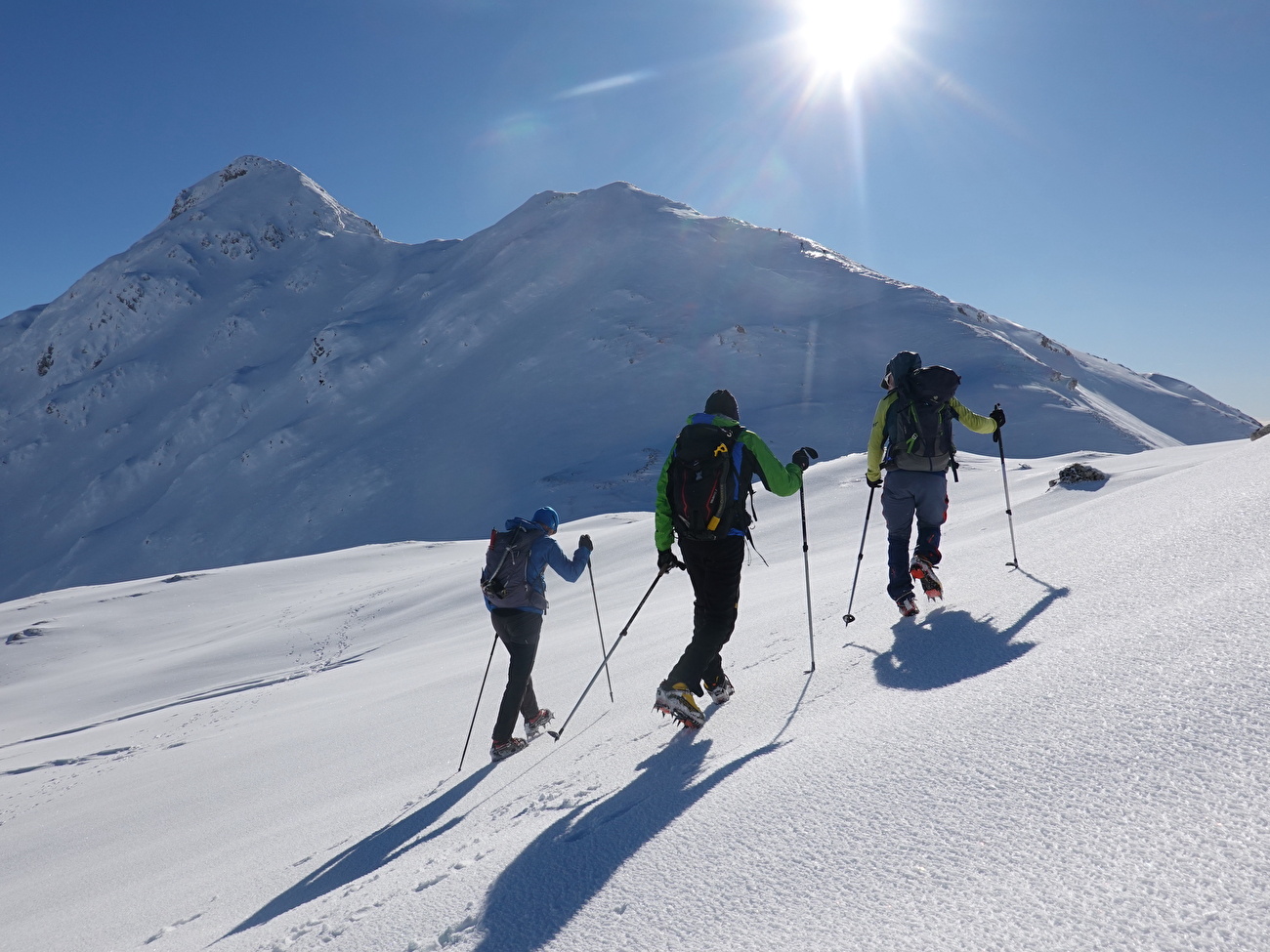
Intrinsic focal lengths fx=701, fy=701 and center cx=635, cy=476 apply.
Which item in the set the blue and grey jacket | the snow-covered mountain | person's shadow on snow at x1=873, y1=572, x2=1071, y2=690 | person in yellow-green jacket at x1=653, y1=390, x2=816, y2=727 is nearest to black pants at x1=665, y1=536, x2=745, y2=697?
person in yellow-green jacket at x1=653, y1=390, x2=816, y2=727

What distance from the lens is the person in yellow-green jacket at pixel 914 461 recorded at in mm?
4848

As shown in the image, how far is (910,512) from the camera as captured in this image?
17.0ft

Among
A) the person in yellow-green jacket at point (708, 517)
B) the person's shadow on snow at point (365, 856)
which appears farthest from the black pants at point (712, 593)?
the person's shadow on snow at point (365, 856)

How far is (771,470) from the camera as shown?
4.10 m

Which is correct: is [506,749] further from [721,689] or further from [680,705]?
[680,705]

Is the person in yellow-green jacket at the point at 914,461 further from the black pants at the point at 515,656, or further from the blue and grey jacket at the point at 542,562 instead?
the black pants at the point at 515,656

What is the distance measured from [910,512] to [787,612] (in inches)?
65.6

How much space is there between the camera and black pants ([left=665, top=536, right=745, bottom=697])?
393 centimetres

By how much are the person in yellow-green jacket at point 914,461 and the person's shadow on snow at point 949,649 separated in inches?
19.7

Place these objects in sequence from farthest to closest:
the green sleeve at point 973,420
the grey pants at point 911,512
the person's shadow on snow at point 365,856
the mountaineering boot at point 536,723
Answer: the mountaineering boot at point 536,723
the green sleeve at point 973,420
the grey pants at point 911,512
the person's shadow on snow at point 365,856

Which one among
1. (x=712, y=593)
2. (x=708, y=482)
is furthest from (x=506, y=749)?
(x=708, y=482)

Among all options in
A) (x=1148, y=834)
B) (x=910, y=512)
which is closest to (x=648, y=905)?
(x=1148, y=834)

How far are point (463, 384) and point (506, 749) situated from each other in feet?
181

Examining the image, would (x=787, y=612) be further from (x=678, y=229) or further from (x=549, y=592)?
(x=678, y=229)
